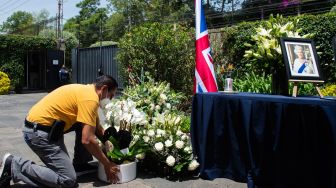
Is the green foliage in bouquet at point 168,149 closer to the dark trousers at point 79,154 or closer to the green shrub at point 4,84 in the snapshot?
the dark trousers at point 79,154

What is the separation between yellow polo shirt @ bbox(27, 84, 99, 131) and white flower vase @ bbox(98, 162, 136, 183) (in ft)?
2.16

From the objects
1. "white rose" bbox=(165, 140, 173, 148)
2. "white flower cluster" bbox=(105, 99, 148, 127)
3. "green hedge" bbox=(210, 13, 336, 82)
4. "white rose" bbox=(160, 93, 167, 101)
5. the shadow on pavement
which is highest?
"green hedge" bbox=(210, 13, 336, 82)

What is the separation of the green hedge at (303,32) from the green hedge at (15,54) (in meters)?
11.6

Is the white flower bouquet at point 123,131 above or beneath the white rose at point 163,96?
beneath

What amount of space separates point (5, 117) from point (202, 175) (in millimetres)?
7348

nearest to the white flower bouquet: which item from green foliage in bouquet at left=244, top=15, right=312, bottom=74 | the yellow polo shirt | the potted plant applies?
the potted plant

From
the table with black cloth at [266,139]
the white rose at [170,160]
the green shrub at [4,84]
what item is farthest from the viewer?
the green shrub at [4,84]

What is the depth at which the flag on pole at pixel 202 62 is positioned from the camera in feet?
17.8

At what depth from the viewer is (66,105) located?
388cm

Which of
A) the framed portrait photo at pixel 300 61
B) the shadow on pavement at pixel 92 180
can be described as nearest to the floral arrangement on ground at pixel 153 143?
the shadow on pavement at pixel 92 180

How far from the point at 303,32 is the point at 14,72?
14297 mm

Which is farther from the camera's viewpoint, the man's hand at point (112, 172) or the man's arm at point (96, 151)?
the man's hand at point (112, 172)

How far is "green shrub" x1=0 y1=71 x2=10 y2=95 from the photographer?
58.6ft

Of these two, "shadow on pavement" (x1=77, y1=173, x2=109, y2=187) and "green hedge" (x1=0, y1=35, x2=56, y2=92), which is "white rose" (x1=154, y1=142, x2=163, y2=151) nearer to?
"shadow on pavement" (x1=77, y1=173, x2=109, y2=187)
